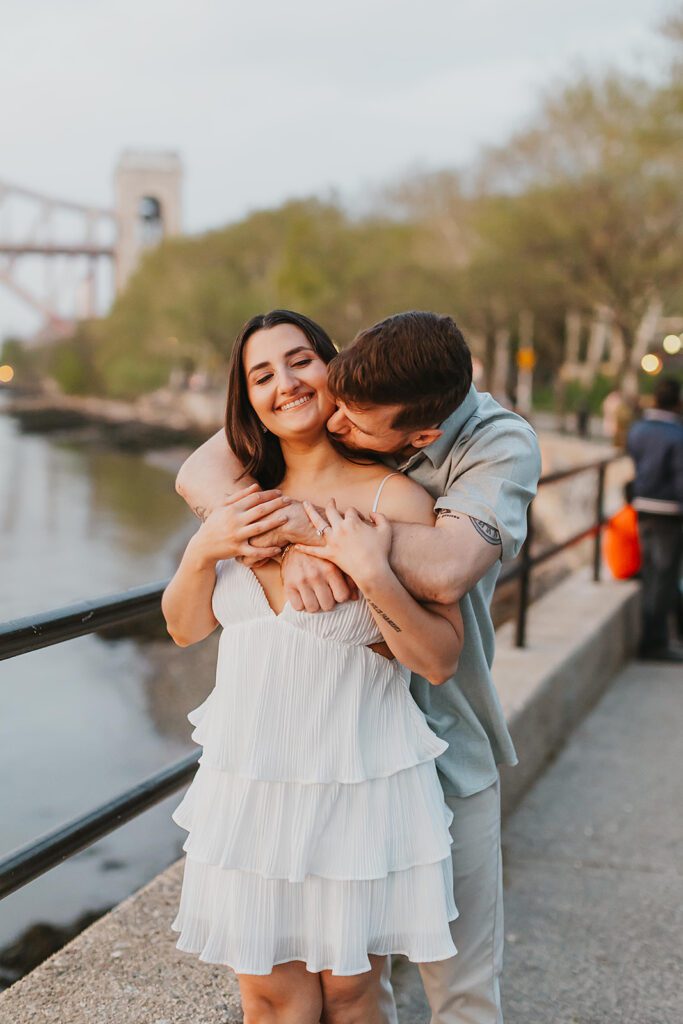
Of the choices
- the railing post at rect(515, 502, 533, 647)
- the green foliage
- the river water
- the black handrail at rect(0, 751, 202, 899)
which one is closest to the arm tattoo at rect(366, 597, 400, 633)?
the black handrail at rect(0, 751, 202, 899)

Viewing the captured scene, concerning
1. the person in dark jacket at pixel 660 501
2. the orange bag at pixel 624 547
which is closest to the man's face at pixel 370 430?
the person in dark jacket at pixel 660 501

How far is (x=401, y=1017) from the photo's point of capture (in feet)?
8.29

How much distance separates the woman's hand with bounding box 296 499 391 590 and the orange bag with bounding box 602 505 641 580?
5.20 metres

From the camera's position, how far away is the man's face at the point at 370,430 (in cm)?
169

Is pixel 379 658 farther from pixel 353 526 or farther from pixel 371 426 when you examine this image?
pixel 371 426

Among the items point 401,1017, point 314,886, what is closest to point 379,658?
point 314,886

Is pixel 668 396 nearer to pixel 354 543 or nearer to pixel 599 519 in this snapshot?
pixel 599 519

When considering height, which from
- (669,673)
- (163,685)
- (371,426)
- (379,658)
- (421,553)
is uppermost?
(371,426)

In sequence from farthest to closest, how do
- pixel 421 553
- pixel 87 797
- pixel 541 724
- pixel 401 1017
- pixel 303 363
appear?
pixel 87 797, pixel 541 724, pixel 401 1017, pixel 303 363, pixel 421 553

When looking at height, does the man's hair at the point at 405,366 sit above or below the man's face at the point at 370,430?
above

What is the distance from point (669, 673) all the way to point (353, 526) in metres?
4.72

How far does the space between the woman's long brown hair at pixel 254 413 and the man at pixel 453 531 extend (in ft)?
0.15

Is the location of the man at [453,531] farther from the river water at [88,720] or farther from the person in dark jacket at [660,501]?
the person in dark jacket at [660,501]

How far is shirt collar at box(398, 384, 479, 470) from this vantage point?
1.83 m
